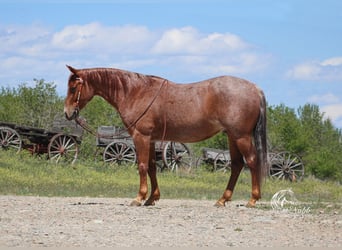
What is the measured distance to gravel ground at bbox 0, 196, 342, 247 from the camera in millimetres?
8102

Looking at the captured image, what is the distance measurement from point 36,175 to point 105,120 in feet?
59.5

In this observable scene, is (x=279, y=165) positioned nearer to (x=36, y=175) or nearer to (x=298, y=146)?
(x=36, y=175)

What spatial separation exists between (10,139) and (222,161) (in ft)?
32.0

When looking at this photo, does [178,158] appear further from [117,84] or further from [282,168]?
[117,84]

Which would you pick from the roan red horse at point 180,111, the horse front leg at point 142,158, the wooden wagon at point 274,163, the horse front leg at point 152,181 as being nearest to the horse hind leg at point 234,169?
the roan red horse at point 180,111

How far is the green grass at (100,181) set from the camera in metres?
18.7

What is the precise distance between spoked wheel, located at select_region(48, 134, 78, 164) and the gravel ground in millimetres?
16038

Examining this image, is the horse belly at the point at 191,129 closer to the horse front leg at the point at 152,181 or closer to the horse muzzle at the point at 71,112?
the horse front leg at the point at 152,181

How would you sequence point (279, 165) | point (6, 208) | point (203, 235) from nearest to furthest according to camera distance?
point (203, 235)
point (6, 208)
point (279, 165)

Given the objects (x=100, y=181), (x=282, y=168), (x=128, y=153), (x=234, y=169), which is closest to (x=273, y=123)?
(x=282, y=168)

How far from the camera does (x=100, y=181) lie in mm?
22688

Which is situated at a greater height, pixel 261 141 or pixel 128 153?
pixel 261 141

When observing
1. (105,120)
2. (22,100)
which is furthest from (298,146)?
(22,100)

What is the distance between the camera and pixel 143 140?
12094mm
